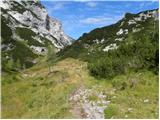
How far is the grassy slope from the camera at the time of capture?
27234 millimetres

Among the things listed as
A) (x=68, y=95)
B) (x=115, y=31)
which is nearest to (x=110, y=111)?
(x=68, y=95)

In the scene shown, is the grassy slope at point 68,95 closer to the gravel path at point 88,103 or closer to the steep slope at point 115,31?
the gravel path at point 88,103

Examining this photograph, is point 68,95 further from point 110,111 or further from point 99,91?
point 110,111

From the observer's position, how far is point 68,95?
31.3 metres

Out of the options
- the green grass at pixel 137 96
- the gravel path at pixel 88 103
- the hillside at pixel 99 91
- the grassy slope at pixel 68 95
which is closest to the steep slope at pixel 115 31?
the hillside at pixel 99 91

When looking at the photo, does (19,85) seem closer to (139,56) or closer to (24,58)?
(139,56)

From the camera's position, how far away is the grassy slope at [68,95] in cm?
2723

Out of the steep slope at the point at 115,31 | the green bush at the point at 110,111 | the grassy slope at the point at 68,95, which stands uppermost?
the steep slope at the point at 115,31

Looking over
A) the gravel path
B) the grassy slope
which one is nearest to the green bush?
the grassy slope

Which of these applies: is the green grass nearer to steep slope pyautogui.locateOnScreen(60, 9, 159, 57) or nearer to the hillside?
the hillside

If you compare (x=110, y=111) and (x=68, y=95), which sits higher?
(x=68, y=95)

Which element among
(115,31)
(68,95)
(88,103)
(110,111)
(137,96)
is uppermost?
(115,31)

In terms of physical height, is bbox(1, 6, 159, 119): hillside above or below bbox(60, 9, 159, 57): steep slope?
below

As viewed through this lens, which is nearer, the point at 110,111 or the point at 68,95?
the point at 110,111
